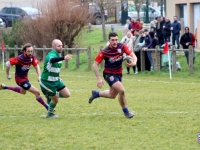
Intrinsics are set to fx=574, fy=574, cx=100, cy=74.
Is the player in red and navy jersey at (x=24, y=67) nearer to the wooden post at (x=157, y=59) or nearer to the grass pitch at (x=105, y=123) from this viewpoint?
the grass pitch at (x=105, y=123)

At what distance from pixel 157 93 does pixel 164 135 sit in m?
7.20

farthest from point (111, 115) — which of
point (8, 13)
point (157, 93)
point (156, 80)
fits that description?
point (8, 13)

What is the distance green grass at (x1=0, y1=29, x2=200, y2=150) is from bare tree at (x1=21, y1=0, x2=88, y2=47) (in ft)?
46.1

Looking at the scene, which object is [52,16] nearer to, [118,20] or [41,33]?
[41,33]

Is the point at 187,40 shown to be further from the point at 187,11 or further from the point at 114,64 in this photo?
the point at 114,64

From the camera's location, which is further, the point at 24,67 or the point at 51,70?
the point at 24,67

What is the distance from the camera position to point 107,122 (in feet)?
36.5

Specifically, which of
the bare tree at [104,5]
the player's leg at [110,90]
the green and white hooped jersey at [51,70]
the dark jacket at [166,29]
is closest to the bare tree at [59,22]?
the bare tree at [104,5]

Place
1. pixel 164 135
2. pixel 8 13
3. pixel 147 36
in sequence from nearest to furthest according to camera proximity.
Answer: pixel 164 135
pixel 147 36
pixel 8 13

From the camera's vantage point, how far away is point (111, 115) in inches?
478

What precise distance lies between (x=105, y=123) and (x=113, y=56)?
1.42m

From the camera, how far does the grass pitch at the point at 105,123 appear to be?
9047 mm

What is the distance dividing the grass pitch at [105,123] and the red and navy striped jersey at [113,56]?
1018mm

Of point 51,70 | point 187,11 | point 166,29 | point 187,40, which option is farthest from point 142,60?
point 51,70
